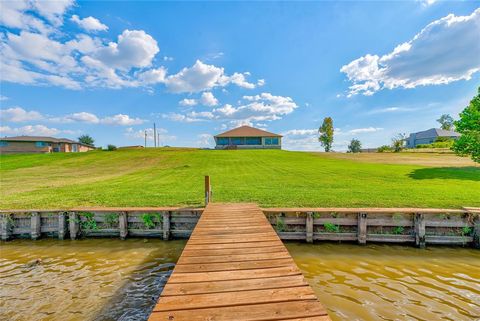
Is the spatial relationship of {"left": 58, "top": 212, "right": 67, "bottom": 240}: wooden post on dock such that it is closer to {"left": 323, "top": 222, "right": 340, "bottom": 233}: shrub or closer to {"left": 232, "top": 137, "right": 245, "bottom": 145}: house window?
{"left": 323, "top": 222, "right": 340, "bottom": 233}: shrub

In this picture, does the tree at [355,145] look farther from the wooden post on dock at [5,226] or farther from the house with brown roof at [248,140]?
the wooden post on dock at [5,226]

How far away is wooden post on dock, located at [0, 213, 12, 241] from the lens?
929 centimetres

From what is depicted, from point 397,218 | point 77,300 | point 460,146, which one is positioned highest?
point 460,146

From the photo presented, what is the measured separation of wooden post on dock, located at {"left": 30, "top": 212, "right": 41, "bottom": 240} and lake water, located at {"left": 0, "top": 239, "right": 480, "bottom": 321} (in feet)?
2.04

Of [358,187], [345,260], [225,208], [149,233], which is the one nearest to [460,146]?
[358,187]

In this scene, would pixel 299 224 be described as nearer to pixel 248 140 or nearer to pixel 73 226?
pixel 73 226

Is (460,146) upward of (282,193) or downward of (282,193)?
upward

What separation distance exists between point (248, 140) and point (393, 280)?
55293 mm

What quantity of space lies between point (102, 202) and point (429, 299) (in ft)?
41.9

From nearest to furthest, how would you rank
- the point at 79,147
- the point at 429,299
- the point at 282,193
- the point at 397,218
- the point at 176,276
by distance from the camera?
the point at 176,276
the point at 429,299
the point at 397,218
the point at 282,193
the point at 79,147

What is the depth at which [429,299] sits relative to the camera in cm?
525

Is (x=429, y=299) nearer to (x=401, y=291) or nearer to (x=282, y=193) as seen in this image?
(x=401, y=291)

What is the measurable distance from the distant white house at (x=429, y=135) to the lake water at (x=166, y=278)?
94266 millimetres

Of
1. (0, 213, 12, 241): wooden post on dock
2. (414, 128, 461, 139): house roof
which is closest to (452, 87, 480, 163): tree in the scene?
(0, 213, 12, 241): wooden post on dock
